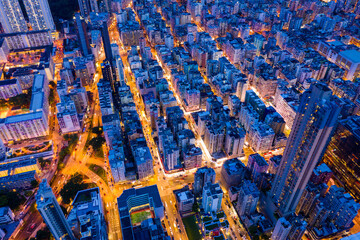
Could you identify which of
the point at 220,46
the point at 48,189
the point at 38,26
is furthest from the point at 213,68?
the point at 38,26

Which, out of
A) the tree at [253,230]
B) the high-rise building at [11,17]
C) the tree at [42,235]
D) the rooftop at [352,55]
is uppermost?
the high-rise building at [11,17]

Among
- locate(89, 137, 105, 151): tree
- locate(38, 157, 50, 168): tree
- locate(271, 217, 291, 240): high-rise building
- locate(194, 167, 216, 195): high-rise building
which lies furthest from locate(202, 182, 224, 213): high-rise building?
locate(38, 157, 50, 168): tree

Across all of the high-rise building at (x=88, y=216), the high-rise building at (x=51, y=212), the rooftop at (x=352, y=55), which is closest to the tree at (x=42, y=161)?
the high-rise building at (x=88, y=216)

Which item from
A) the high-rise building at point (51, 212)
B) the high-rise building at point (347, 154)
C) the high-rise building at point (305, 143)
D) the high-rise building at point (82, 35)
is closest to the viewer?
the high-rise building at point (305, 143)

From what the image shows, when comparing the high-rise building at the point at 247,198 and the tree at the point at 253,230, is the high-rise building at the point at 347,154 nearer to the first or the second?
the high-rise building at the point at 247,198

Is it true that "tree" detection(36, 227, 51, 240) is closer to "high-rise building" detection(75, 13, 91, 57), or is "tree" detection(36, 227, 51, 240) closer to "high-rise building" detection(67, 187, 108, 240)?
"high-rise building" detection(67, 187, 108, 240)

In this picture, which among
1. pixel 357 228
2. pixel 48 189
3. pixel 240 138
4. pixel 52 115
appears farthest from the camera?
pixel 52 115

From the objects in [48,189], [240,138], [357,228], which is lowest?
[357,228]

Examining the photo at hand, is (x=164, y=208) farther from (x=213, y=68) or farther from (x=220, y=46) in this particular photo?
(x=220, y=46)
